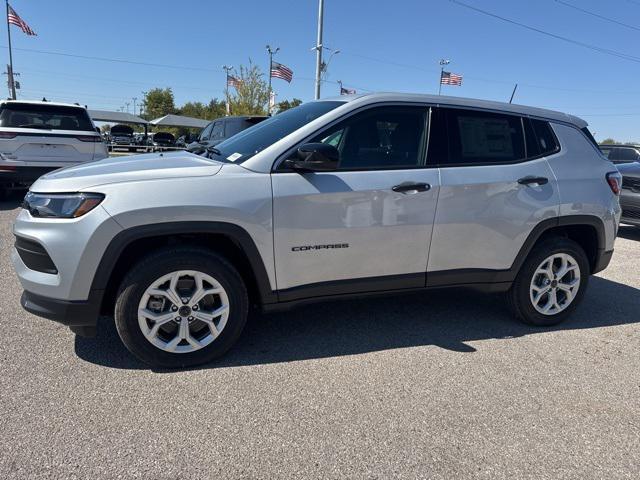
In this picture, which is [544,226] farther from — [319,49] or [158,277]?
[319,49]

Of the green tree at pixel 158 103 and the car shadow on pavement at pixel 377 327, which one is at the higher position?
the green tree at pixel 158 103

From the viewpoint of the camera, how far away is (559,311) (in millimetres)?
3990

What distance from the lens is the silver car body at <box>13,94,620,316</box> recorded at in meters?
2.71

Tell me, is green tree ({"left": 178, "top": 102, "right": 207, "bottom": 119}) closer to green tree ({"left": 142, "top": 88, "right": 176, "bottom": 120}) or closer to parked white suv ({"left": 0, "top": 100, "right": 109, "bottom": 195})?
green tree ({"left": 142, "top": 88, "right": 176, "bottom": 120})

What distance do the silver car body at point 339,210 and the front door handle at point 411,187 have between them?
4 cm

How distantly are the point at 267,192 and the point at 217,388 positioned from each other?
4.11 feet

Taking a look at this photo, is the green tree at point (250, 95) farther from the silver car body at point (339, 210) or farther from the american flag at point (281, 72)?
the silver car body at point (339, 210)

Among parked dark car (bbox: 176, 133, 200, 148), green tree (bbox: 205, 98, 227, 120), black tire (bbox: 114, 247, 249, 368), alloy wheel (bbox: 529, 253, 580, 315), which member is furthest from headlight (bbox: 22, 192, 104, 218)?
green tree (bbox: 205, 98, 227, 120)

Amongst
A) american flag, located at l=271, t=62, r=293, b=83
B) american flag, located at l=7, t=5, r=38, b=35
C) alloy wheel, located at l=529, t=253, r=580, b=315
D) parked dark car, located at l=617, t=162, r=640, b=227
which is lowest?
alloy wheel, located at l=529, t=253, r=580, b=315

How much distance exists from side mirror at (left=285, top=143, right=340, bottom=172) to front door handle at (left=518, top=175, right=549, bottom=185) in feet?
5.33

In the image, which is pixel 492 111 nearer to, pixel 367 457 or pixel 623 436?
pixel 623 436

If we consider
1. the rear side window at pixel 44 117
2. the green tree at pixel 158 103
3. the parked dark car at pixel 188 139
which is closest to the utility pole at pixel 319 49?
the parked dark car at pixel 188 139

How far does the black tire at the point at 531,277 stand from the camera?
386 centimetres

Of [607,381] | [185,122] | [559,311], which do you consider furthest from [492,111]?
[185,122]
